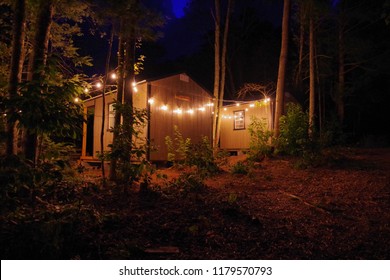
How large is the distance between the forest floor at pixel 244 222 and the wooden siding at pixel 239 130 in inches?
340

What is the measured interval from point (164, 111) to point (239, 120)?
5736 millimetres

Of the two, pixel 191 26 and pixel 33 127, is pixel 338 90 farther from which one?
pixel 33 127

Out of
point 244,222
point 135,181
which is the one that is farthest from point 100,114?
point 244,222

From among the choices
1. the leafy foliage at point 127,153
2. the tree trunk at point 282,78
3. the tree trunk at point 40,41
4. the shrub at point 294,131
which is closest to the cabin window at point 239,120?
the tree trunk at point 282,78

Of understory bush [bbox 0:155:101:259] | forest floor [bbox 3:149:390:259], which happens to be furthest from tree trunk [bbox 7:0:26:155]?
forest floor [bbox 3:149:390:259]

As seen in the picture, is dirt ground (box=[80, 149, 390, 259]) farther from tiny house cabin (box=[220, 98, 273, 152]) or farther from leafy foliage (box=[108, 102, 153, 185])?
tiny house cabin (box=[220, 98, 273, 152])

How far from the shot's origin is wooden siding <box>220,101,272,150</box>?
51.9ft

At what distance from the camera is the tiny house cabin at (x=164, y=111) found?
40.4ft

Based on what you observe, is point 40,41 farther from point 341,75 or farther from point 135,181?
point 341,75

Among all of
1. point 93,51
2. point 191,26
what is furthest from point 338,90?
point 93,51

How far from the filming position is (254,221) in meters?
4.65

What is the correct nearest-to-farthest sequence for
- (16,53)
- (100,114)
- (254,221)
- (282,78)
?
(16,53) < (254,221) < (282,78) < (100,114)

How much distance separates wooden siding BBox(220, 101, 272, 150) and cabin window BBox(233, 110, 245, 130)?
0.13m

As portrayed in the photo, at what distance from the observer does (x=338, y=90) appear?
19172 mm
